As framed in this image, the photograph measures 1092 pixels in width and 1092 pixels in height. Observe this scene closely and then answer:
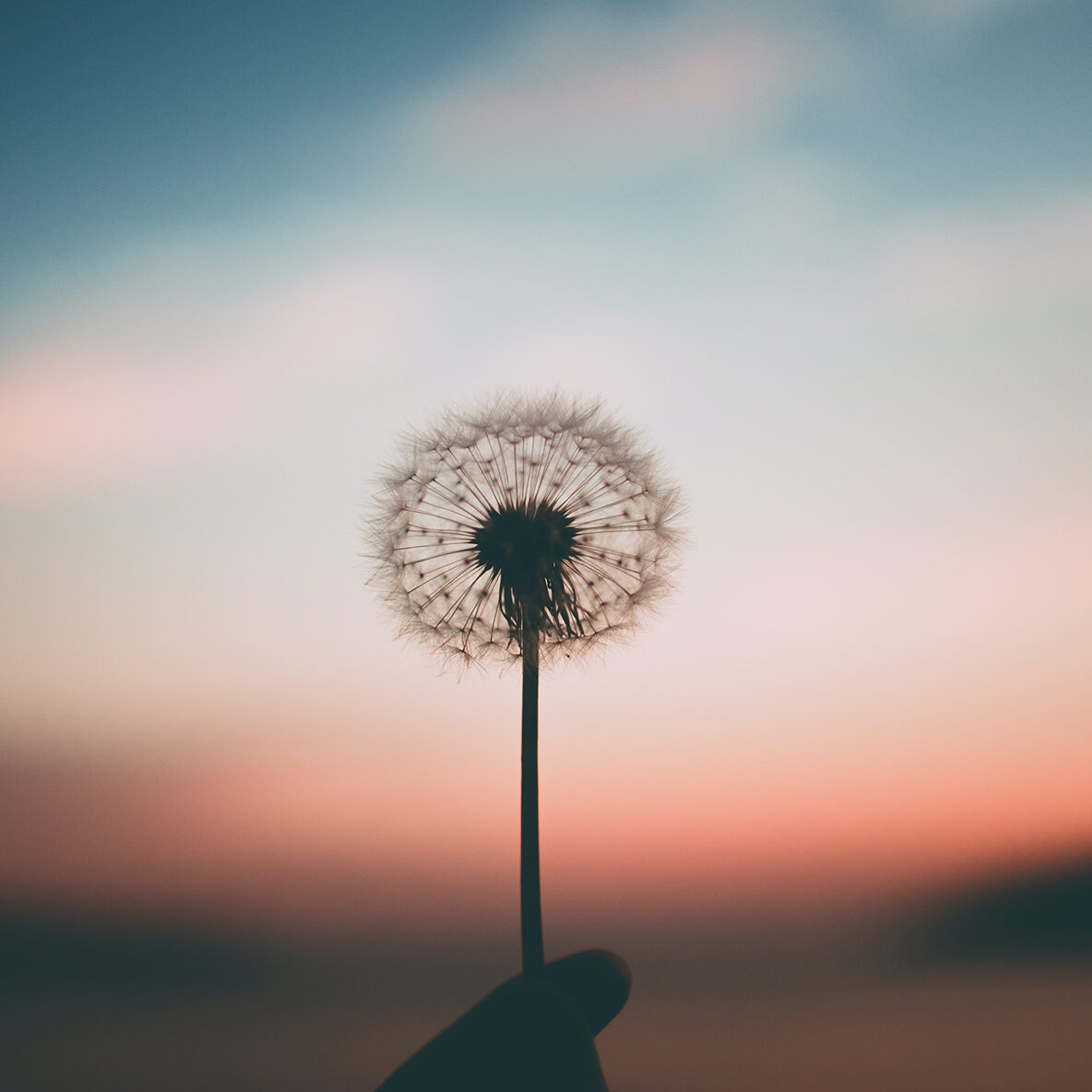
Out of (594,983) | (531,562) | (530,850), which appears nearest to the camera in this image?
(530,850)

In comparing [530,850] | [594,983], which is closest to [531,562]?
[530,850]

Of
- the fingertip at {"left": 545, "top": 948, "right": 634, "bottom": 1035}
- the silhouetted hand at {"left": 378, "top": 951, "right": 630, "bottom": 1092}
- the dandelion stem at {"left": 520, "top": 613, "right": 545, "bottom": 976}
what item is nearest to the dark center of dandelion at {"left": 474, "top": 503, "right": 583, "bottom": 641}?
the dandelion stem at {"left": 520, "top": 613, "right": 545, "bottom": 976}

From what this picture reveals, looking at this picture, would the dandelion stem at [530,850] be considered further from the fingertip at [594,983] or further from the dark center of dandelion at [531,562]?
the dark center of dandelion at [531,562]

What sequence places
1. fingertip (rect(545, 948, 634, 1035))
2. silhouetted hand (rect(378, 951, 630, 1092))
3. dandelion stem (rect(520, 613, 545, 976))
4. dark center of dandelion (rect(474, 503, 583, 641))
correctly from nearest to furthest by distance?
silhouetted hand (rect(378, 951, 630, 1092)), dandelion stem (rect(520, 613, 545, 976)), fingertip (rect(545, 948, 634, 1035)), dark center of dandelion (rect(474, 503, 583, 641))

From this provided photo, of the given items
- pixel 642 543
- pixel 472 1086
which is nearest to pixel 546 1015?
pixel 472 1086

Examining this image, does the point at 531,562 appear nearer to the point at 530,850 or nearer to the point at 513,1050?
the point at 530,850

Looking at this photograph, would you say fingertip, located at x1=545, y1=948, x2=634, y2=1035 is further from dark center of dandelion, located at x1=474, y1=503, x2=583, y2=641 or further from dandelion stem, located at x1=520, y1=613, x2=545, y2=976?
dark center of dandelion, located at x1=474, y1=503, x2=583, y2=641
